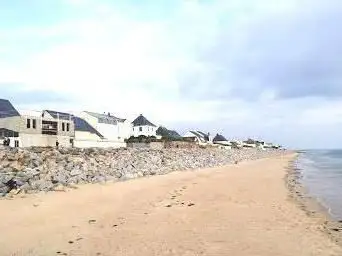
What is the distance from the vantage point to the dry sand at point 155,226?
904 cm

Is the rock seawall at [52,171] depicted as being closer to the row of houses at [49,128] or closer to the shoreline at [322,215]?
the shoreline at [322,215]

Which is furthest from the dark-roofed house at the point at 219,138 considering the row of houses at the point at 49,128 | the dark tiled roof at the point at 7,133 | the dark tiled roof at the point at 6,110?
the dark tiled roof at the point at 7,133

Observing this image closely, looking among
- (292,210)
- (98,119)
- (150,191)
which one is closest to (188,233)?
(292,210)

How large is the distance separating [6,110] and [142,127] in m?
45.5

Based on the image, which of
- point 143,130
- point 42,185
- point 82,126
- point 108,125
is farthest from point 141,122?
point 42,185

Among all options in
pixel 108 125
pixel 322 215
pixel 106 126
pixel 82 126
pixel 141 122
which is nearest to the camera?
pixel 322 215

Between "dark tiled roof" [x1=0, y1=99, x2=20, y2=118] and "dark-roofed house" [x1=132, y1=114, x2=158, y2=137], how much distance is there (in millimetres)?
42002

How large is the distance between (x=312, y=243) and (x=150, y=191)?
438 inches

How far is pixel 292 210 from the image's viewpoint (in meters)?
15.1

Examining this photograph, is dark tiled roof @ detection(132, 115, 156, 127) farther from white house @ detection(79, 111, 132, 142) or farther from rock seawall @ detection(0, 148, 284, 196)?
rock seawall @ detection(0, 148, 284, 196)

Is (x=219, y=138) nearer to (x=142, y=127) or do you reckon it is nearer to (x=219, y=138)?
(x=219, y=138)

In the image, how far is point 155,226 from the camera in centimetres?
1148

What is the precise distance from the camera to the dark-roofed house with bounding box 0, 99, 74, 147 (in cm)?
4556

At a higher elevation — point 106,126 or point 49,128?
point 106,126
